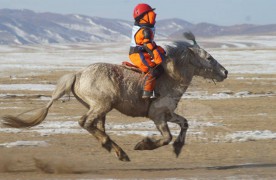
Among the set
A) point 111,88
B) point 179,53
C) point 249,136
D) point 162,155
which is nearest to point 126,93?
point 111,88

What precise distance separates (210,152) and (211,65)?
2216mm

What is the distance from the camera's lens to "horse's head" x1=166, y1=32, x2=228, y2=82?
10070mm

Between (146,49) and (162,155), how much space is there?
244 centimetres

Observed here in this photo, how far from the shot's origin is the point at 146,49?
32.7ft

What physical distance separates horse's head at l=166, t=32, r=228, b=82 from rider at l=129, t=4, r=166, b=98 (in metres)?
0.18

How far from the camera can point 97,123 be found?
10086 mm

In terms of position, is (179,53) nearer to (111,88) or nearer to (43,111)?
(111,88)

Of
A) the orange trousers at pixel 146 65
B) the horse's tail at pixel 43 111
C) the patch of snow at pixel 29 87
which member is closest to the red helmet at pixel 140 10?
the orange trousers at pixel 146 65

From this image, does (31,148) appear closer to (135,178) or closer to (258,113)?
(135,178)

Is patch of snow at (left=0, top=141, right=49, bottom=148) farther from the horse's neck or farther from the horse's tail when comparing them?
the horse's neck

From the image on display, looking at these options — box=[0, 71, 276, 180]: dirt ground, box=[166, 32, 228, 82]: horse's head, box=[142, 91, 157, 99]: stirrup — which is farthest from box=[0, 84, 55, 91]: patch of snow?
box=[142, 91, 157, 99]: stirrup

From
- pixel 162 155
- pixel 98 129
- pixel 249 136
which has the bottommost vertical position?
pixel 249 136

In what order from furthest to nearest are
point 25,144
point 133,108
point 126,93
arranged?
point 25,144, point 133,108, point 126,93

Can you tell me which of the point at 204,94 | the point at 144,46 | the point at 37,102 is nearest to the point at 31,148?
the point at 144,46
